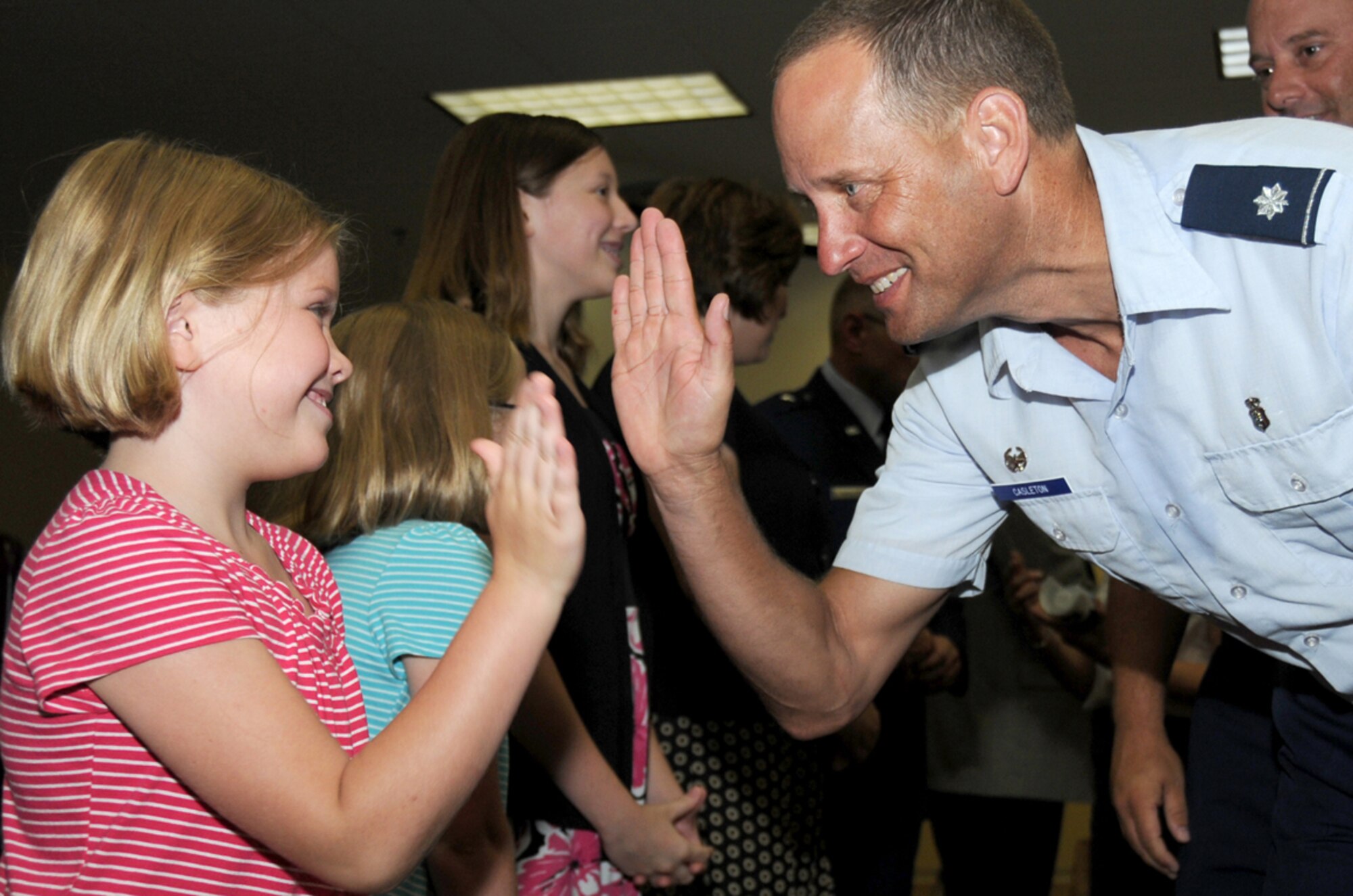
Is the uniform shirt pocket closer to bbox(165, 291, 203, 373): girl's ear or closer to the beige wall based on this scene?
bbox(165, 291, 203, 373): girl's ear

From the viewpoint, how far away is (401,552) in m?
1.44

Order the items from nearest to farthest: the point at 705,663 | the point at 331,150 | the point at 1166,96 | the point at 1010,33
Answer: the point at 1010,33 → the point at 705,663 → the point at 1166,96 → the point at 331,150

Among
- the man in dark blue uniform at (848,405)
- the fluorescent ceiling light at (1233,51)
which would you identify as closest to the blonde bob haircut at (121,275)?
the man in dark blue uniform at (848,405)

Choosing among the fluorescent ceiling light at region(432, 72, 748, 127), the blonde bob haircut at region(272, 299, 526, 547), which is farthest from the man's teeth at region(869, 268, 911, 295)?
the fluorescent ceiling light at region(432, 72, 748, 127)

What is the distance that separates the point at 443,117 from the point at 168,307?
5.57 metres

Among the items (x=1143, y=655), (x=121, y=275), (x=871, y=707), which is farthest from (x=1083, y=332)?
(x=871, y=707)

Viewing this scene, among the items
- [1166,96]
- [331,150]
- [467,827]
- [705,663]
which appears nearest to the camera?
[467,827]

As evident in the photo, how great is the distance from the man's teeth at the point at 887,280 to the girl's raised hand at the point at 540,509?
22.8 inches

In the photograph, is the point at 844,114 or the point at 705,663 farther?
the point at 705,663

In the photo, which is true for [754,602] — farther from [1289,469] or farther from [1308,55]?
[1308,55]

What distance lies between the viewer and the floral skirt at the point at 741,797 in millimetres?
2125

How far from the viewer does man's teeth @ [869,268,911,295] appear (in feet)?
4.88

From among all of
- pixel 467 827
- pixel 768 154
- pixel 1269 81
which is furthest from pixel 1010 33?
pixel 768 154

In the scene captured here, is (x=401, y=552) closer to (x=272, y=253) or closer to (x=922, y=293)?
(x=272, y=253)
